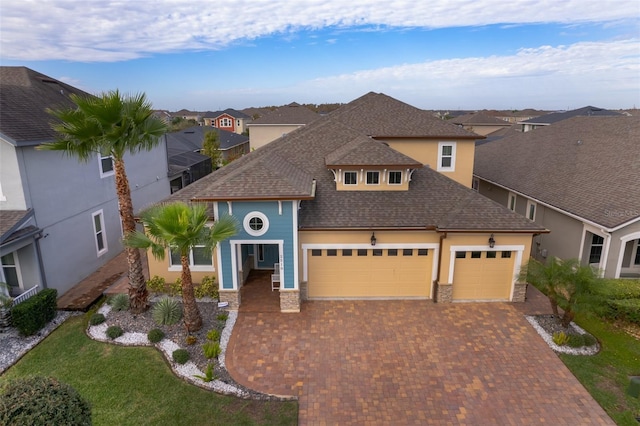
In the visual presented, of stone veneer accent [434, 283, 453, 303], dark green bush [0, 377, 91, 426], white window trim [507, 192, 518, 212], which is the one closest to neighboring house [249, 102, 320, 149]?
white window trim [507, 192, 518, 212]

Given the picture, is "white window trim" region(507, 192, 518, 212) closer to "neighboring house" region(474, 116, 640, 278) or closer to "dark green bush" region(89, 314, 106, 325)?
"neighboring house" region(474, 116, 640, 278)

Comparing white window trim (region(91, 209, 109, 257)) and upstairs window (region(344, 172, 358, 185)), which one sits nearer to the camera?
upstairs window (region(344, 172, 358, 185))

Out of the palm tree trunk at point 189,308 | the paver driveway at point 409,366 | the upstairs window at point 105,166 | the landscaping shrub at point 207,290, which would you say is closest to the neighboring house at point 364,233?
the landscaping shrub at point 207,290

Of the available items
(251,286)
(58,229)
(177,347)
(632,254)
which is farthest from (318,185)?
(632,254)

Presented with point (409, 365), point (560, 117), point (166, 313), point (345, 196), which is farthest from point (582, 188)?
point (560, 117)

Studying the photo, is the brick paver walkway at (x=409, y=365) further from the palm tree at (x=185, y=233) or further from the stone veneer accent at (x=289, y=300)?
the palm tree at (x=185, y=233)
